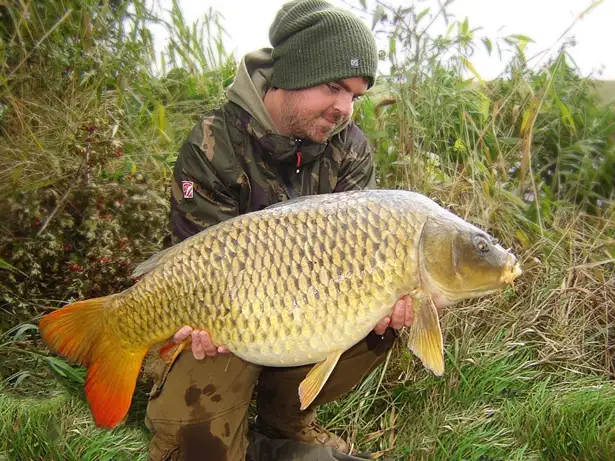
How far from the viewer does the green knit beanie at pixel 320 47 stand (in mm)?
1681

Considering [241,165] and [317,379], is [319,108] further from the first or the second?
[317,379]

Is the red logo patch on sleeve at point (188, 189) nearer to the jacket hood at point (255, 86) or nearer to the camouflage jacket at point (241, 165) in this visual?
the camouflage jacket at point (241, 165)

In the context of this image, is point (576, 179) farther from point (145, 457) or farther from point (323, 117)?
point (145, 457)

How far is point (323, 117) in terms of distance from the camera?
1.71 meters

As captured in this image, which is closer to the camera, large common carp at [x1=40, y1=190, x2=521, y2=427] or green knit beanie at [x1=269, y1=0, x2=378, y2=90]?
large common carp at [x1=40, y1=190, x2=521, y2=427]

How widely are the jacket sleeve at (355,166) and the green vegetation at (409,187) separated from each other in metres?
0.39

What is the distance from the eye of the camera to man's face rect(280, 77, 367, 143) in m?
1.70

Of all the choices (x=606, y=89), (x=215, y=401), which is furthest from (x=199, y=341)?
(x=606, y=89)

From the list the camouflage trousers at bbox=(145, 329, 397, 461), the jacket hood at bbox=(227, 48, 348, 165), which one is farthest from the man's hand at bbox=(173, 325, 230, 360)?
the jacket hood at bbox=(227, 48, 348, 165)

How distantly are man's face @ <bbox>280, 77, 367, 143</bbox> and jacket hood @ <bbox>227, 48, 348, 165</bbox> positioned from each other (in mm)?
39

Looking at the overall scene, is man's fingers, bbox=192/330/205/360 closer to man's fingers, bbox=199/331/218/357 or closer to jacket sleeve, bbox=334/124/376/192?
man's fingers, bbox=199/331/218/357

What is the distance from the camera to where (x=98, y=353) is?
1.40 meters

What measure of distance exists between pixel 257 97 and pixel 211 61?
1.55 metres

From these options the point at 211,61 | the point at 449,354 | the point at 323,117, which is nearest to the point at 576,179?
the point at 449,354
